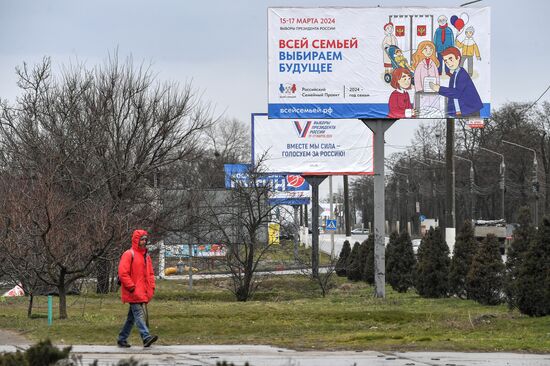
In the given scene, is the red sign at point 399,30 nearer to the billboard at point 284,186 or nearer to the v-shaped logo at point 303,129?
the billboard at point 284,186

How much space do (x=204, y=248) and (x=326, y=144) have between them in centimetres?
928

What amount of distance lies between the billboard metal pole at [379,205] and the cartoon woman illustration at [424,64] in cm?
132

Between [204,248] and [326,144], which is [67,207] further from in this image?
[326,144]

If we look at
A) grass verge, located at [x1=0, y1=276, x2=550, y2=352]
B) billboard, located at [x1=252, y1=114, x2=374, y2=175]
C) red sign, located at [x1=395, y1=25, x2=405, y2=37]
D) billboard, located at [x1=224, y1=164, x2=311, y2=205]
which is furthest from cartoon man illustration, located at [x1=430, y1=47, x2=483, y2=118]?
billboard, located at [x1=252, y1=114, x2=374, y2=175]

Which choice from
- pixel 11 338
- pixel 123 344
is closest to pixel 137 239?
pixel 123 344

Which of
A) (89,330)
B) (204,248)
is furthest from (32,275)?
(204,248)

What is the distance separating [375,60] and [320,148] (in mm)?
17860

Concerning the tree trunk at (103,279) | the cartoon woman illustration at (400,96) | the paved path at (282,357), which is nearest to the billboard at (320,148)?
the tree trunk at (103,279)

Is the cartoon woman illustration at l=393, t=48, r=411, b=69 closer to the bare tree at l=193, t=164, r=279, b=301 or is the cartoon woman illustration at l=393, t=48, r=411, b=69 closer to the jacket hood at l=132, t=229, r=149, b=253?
the bare tree at l=193, t=164, r=279, b=301

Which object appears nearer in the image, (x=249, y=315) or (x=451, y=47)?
(x=249, y=315)

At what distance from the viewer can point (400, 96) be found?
77.6 feet

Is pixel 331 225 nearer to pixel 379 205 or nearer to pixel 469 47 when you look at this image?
pixel 379 205

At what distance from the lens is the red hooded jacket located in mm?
12852

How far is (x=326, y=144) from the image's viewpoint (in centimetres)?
4128
